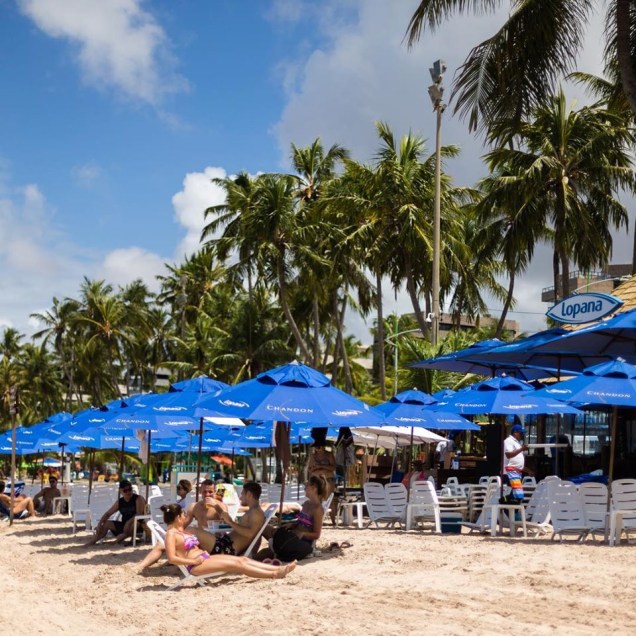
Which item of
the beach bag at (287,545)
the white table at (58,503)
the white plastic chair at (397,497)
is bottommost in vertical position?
the white table at (58,503)

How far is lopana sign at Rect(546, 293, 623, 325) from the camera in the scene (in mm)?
16641

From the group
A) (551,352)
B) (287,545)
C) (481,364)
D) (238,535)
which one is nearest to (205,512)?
(238,535)

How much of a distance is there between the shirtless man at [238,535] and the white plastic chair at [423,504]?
13.5 feet

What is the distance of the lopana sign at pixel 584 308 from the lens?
16641mm

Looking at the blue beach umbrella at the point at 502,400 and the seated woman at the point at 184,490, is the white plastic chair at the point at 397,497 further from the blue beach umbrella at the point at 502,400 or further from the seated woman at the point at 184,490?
the seated woman at the point at 184,490

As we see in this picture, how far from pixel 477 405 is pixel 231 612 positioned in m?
6.44

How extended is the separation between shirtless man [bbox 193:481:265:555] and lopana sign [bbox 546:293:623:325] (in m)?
8.40

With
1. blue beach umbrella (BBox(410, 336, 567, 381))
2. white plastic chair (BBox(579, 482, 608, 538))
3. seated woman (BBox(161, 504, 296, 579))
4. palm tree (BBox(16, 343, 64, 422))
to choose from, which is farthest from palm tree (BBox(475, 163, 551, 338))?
palm tree (BBox(16, 343, 64, 422))

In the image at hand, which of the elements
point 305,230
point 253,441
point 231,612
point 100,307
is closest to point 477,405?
point 231,612

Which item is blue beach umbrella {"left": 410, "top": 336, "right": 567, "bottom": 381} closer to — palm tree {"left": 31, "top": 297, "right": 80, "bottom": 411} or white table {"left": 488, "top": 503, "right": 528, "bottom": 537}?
white table {"left": 488, "top": 503, "right": 528, "bottom": 537}

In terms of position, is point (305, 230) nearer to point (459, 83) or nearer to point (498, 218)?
point (498, 218)

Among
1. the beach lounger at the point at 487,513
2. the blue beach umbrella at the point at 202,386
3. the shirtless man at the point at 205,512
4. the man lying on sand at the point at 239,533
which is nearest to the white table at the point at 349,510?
the beach lounger at the point at 487,513

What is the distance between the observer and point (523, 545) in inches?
469

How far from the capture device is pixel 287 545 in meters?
10.8
